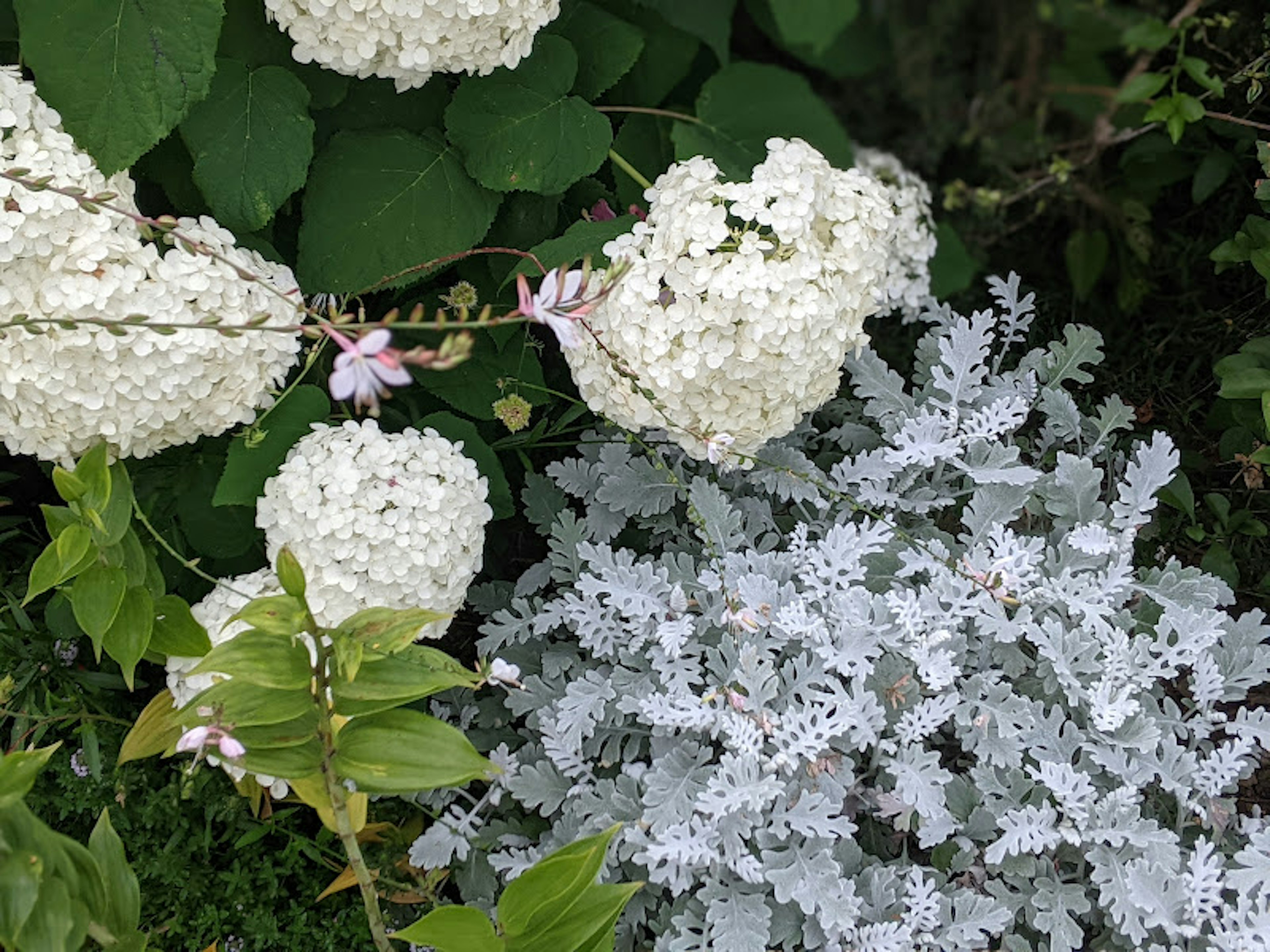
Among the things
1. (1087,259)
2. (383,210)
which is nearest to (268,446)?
(383,210)

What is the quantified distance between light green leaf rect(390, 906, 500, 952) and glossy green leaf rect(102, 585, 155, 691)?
0.37 m

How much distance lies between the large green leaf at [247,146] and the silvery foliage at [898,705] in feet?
1.54

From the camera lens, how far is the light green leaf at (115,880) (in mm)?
1079

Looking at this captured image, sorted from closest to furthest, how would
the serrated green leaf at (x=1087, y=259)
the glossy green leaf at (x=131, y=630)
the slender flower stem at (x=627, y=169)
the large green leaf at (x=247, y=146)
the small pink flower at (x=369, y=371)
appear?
the small pink flower at (x=369, y=371) → the glossy green leaf at (x=131, y=630) → the large green leaf at (x=247, y=146) → the slender flower stem at (x=627, y=169) → the serrated green leaf at (x=1087, y=259)

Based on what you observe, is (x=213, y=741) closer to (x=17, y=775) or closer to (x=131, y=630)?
(x=17, y=775)

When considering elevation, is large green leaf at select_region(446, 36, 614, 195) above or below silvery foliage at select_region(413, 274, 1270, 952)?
above

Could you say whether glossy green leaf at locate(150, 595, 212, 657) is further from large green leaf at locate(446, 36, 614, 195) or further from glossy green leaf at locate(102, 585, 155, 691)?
large green leaf at locate(446, 36, 614, 195)

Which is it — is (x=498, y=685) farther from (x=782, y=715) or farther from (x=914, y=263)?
(x=914, y=263)

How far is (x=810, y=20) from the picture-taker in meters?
1.73

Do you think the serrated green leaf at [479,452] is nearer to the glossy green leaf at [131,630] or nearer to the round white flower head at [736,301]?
the round white flower head at [736,301]

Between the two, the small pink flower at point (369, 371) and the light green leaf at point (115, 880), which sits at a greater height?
the small pink flower at point (369, 371)

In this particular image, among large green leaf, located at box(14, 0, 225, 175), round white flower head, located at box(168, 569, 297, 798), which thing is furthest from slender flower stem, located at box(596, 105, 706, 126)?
round white flower head, located at box(168, 569, 297, 798)

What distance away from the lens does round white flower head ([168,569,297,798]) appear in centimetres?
125

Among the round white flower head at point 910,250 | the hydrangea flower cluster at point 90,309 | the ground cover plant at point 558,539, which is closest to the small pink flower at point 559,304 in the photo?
the ground cover plant at point 558,539
